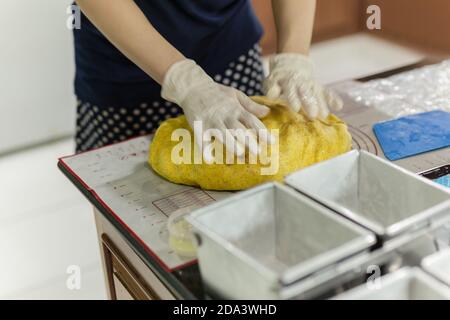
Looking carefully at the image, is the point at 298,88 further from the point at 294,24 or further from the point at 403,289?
the point at 403,289

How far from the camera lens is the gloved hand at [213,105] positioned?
1.11 metres

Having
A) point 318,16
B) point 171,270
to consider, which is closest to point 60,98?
point 318,16

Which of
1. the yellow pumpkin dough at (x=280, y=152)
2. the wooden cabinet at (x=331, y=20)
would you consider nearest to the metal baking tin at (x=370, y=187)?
the yellow pumpkin dough at (x=280, y=152)

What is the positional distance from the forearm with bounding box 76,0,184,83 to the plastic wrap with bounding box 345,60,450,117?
1.56 feet

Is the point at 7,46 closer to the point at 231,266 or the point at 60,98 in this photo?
the point at 60,98

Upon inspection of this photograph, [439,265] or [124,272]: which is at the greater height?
[439,265]

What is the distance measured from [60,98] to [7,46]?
1.00 ft

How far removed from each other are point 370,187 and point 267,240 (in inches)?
7.4

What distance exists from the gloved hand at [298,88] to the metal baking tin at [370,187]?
20 cm

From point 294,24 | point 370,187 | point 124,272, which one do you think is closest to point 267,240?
point 370,187

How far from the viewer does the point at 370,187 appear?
1.03m

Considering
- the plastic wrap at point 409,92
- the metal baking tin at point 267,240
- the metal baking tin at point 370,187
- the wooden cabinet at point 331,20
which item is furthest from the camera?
the wooden cabinet at point 331,20

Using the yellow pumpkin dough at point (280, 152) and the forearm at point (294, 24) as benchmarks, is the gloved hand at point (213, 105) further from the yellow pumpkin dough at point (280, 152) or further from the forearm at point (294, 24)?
the forearm at point (294, 24)

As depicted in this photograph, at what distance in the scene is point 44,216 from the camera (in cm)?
234
